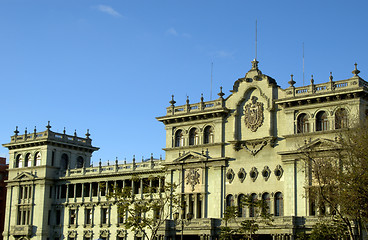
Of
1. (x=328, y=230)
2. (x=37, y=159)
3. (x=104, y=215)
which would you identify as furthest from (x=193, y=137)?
(x=37, y=159)

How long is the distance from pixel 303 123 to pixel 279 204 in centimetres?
909

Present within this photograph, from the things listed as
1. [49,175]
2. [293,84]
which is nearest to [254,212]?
[293,84]

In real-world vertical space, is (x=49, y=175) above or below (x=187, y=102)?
below

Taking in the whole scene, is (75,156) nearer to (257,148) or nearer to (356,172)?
(257,148)

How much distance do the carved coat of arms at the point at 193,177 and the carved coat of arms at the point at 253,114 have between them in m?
8.66

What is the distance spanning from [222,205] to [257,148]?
25.5 feet

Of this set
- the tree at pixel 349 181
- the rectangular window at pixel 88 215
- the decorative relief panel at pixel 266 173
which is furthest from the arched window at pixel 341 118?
the rectangular window at pixel 88 215

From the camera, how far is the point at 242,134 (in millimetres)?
73000

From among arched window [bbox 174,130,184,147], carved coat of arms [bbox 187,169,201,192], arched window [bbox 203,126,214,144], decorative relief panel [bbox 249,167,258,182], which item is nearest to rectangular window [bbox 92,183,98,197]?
A: arched window [bbox 174,130,184,147]

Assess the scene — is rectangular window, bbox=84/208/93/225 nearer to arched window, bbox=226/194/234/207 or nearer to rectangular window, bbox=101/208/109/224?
rectangular window, bbox=101/208/109/224

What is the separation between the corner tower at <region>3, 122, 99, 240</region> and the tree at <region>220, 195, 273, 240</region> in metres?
33.1

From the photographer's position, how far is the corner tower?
9412 cm

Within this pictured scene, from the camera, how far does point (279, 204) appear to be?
68.8 m

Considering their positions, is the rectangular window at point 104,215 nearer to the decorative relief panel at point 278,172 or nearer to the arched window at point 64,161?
the arched window at point 64,161
